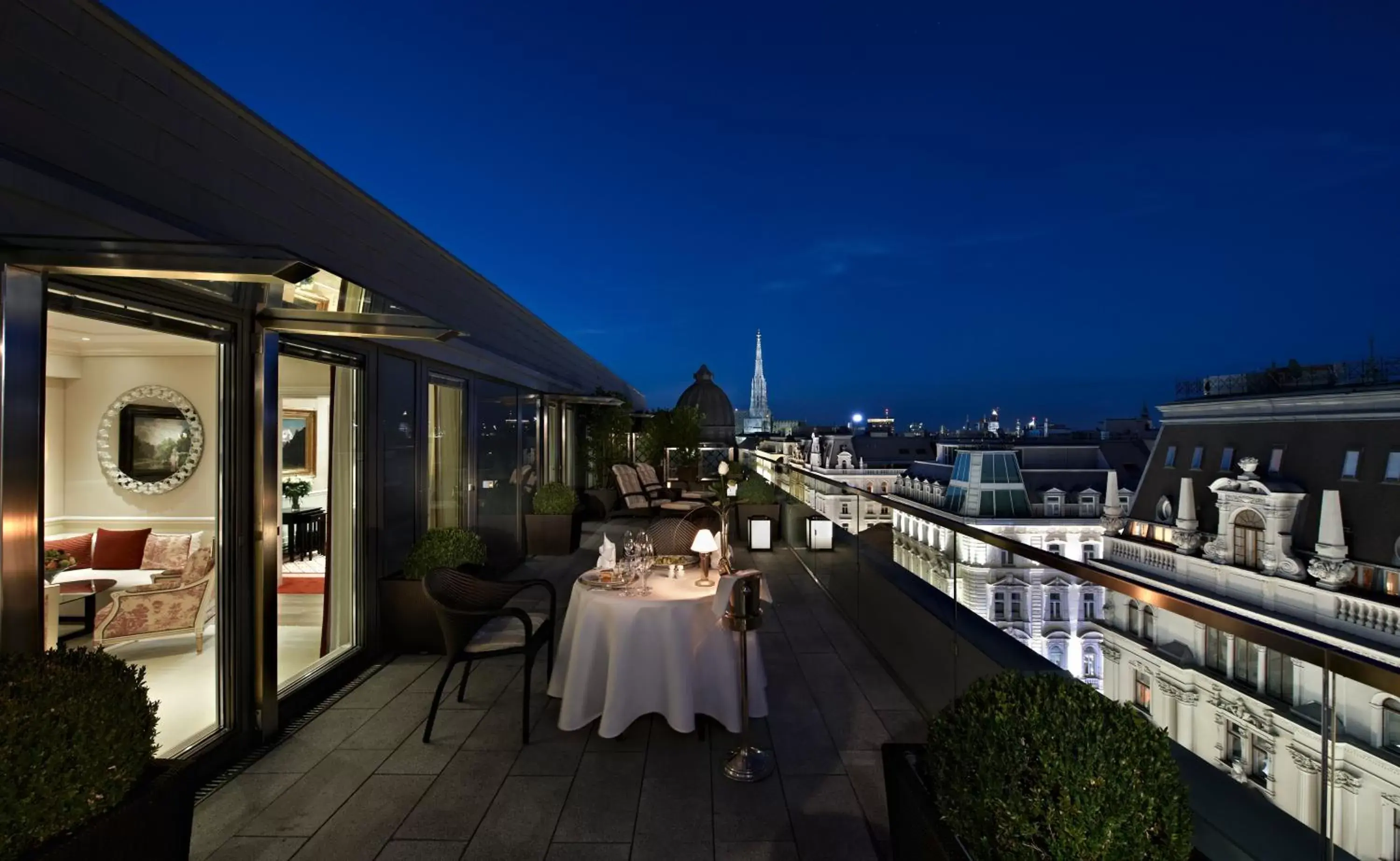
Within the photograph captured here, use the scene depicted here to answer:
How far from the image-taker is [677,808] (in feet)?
8.99

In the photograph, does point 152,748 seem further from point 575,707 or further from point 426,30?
point 426,30

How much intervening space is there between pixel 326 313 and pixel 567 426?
902cm

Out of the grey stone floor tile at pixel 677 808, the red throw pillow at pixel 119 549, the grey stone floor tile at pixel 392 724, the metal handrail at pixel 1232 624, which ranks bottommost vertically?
the grey stone floor tile at pixel 392 724

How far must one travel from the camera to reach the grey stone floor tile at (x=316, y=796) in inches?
101

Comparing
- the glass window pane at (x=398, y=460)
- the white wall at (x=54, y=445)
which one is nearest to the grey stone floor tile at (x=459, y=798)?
the white wall at (x=54, y=445)

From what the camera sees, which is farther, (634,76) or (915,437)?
(915,437)

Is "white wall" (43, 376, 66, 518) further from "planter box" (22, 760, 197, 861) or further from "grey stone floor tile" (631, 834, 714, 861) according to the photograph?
"grey stone floor tile" (631, 834, 714, 861)

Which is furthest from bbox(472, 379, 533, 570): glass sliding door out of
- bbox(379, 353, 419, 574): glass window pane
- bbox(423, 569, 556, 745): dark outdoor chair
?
bbox(423, 569, 556, 745): dark outdoor chair

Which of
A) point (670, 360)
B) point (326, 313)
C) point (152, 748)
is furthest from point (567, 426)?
point (670, 360)

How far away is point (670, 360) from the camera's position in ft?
266

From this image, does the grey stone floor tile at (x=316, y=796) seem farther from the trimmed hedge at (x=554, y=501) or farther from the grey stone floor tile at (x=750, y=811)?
the trimmed hedge at (x=554, y=501)

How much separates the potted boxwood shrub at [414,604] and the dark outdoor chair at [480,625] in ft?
1.96

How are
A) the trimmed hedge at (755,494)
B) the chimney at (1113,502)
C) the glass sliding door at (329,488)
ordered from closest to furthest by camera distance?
the glass sliding door at (329,488)
the trimmed hedge at (755,494)
the chimney at (1113,502)

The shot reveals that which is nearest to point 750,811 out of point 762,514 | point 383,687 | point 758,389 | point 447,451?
point 383,687
